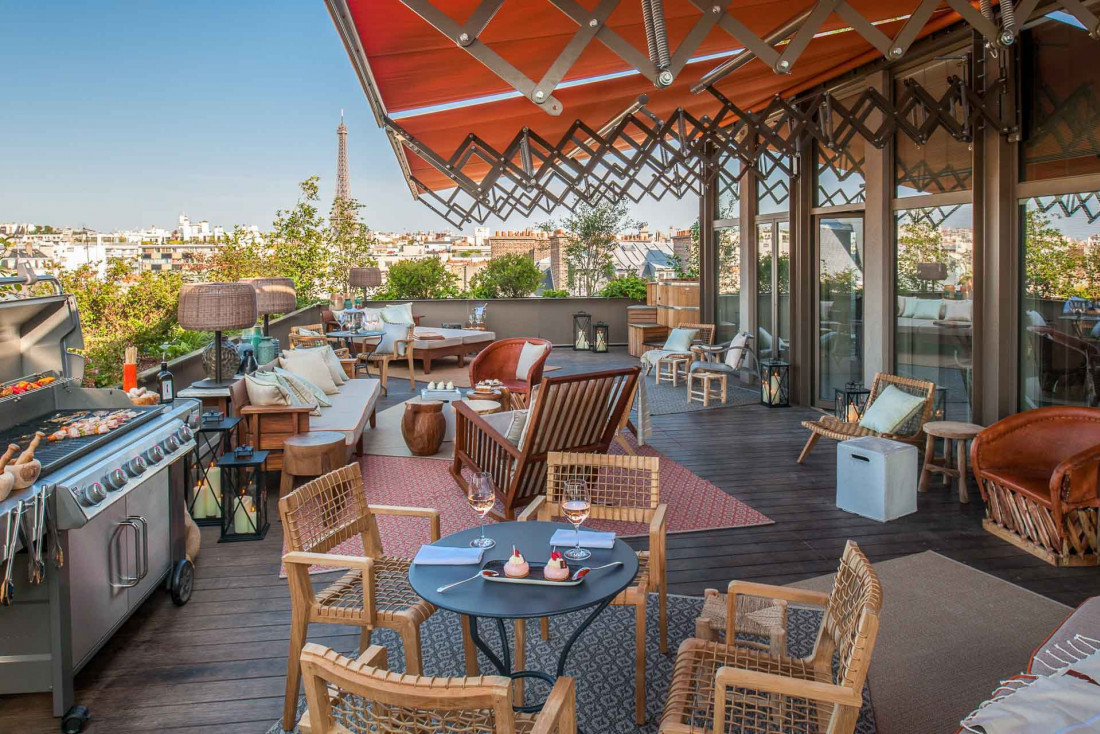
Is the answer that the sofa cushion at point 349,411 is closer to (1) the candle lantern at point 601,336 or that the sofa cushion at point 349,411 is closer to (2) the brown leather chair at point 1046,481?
(2) the brown leather chair at point 1046,481

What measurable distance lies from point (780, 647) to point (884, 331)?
606 centimetres

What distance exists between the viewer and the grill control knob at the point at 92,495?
117 inches

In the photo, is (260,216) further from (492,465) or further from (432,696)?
(432,696)

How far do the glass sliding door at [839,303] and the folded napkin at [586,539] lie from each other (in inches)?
263

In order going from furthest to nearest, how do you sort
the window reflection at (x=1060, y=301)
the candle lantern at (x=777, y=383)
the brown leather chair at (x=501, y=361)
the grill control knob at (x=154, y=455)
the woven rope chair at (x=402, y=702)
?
the candle lantern at (x=777, y=383) < the brown leather chair at (x=501, y=361) < the window reflection at (x=1060, y=301) < the grill control knob at (x=154, y=455) < the woven rope chair at (x=402, y=702)

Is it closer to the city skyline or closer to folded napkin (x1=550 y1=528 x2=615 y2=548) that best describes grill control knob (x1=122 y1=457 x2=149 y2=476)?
folded napkin (x1=550 y1=528 x2=615 y2=548)

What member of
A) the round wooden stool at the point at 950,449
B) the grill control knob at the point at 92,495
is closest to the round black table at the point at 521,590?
the grill control knob at the point at 92,495

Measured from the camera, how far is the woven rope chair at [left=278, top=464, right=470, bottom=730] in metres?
3.00

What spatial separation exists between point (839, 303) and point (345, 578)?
7567 millimetres

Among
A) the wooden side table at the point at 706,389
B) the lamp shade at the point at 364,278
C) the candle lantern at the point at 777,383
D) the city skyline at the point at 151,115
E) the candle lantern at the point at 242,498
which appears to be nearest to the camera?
the candle lantern at the point at 242,498

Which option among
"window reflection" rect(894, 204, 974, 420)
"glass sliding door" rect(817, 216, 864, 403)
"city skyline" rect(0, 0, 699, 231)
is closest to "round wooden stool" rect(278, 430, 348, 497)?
"window reflection" rect(894, 204, 974, 420)

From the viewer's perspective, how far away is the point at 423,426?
24.8ft

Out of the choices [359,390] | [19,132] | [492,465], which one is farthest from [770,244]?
[19,132]

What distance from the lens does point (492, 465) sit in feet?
18.2
